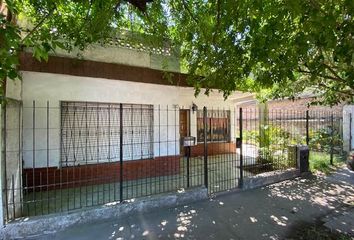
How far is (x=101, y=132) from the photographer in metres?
7.79

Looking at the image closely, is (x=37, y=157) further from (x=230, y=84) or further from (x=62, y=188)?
(x=230, y=84)

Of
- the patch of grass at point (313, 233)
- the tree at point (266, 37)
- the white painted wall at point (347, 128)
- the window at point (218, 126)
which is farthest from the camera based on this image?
the window at point (218, 126)

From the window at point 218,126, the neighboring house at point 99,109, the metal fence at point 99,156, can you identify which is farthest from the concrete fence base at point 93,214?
the window at point 218,126

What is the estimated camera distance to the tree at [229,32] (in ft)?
11.4

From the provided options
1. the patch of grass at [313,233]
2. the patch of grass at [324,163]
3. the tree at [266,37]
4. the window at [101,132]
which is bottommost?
the patch of grass at [313,233]

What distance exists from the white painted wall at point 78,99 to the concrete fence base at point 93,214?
2.62 metres

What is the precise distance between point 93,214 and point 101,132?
3.16m

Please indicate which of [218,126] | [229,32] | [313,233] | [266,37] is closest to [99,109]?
[229,32]

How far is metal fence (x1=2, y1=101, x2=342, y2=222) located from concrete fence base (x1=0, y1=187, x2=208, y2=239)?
250 millimetres

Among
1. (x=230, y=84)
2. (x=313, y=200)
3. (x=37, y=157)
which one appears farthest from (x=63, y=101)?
(x=313, y=200)

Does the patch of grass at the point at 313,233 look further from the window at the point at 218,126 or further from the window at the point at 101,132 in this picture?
the window at the point at 218,126

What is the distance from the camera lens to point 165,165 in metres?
8.66

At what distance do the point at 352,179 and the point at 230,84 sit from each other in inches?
233

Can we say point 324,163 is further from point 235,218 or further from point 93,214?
point 93,214
